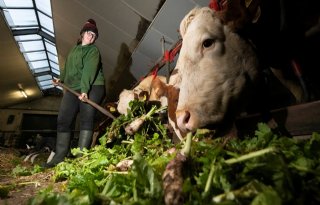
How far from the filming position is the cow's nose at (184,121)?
1.95 m

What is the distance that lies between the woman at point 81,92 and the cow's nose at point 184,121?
88.8 inches

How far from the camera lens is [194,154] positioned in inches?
54.9

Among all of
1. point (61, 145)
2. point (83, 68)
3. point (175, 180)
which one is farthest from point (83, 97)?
point (175, 180)

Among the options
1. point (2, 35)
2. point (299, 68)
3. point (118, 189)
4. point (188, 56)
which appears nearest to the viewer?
point (118, 189)

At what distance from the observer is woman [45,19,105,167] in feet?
12.9

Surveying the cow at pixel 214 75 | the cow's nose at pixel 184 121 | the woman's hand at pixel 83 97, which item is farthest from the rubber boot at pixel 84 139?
the cow's nose at pixel 184 121

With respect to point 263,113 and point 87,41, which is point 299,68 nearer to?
point 263,113

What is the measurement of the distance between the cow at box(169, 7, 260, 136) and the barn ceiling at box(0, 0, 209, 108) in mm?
2221

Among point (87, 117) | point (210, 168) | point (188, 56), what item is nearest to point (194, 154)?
point (210, 168)

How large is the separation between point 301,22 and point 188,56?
3.91ft

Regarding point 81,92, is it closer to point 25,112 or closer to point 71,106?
point 71,106

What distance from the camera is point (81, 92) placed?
12.9 ft

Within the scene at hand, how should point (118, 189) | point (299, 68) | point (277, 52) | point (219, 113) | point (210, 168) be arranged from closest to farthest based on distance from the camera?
point (210, 168), point (118, 189), point (219, 113), point (299, 68), point (277, 52)

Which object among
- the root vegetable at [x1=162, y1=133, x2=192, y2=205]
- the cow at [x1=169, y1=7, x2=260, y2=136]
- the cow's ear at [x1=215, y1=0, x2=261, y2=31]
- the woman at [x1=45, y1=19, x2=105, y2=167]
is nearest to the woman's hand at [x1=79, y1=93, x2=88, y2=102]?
the woman at [x1=45, y1=19, x2=105, y2=167]
